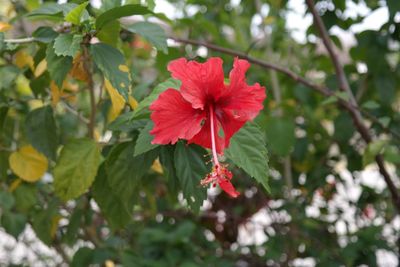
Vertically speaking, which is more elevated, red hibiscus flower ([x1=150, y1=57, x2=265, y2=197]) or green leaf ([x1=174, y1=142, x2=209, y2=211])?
red hibiscus flower ([x1=150, y1=57, x2=265, y2=197])

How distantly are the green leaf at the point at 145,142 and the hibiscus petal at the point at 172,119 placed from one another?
41mm

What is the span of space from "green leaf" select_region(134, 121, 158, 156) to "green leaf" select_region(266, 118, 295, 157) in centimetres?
81

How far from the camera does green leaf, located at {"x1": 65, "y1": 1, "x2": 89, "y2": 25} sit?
0.76m

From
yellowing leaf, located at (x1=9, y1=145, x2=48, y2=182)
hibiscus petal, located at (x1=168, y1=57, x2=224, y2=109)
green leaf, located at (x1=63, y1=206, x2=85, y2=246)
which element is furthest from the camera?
green leaf, located at (x1=63, y1=206, x2=85, y2=246)

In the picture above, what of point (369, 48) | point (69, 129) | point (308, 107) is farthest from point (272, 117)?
point (69, 129)

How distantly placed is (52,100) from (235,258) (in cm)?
86

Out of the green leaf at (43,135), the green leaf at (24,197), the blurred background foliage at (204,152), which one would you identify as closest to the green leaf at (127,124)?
the blurred background foliage at (204,152)

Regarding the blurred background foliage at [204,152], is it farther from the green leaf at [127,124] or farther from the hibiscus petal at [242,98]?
the hibiscus petal at [242,98]

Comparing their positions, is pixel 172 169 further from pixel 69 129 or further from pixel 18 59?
pixel 69 129

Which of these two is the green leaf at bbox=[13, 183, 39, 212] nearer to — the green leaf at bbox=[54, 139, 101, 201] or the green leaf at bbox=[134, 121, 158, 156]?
the green leaf at bbox=[54, 139, 101, 201]

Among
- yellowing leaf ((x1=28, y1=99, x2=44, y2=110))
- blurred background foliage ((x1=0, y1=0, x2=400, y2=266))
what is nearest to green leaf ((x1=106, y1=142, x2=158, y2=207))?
blurred background foliage ((x1=0, y1=0, x2=400, y2=266))

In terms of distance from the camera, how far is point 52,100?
3.36ft

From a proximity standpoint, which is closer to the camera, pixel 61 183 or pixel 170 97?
pixel 170 97

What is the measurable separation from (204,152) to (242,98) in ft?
0.43
